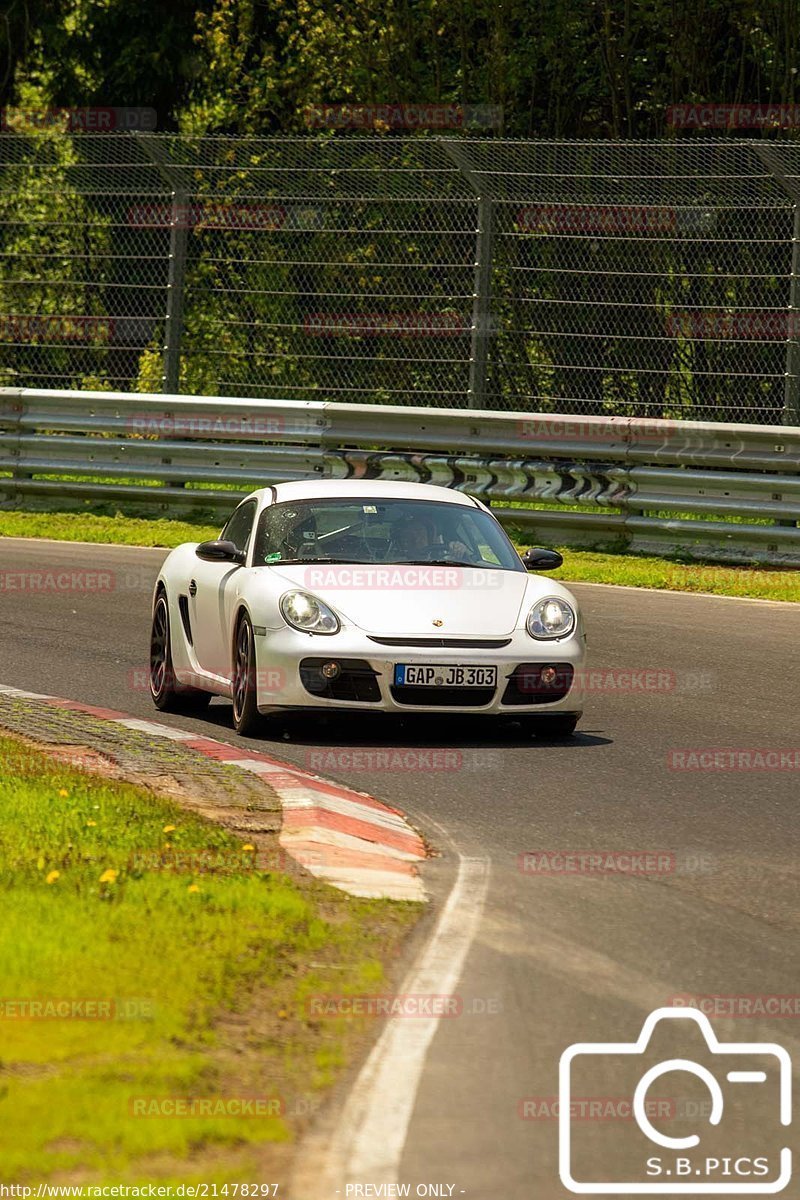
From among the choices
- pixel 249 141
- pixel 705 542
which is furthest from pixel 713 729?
pixel 249 141

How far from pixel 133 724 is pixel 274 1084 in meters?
5.33

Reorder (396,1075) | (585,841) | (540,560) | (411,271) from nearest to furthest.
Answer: (396,1075) → (585,841) → (540,560) → (411,271)

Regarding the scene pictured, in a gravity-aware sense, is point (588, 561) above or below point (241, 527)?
below

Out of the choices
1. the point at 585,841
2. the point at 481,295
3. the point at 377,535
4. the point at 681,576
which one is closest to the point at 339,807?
the point at 585,841

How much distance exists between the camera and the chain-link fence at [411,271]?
17438 millimetres

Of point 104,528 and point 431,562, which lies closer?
point 431,562

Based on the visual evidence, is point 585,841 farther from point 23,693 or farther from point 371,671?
point 23,693

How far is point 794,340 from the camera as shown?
1689 centimetres

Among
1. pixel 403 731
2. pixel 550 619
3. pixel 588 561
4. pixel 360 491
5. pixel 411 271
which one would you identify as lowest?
pixel 588 561

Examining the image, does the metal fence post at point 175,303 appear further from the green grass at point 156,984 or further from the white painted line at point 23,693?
the green grass at point 156,984

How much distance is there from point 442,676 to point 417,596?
1.65 feet

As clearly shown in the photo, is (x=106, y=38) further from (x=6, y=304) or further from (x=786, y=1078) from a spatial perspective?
(x=786, y=1078)

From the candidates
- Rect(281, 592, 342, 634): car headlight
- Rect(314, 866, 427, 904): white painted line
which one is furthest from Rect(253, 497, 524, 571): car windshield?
Rect(314, 866, 427, 904): white painted line

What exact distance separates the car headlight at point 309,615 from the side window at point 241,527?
1058mm
